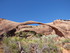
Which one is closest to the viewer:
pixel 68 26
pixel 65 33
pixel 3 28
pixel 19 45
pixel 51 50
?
pixel 19 45

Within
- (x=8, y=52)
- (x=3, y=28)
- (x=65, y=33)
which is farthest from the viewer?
(x=65, y=33)

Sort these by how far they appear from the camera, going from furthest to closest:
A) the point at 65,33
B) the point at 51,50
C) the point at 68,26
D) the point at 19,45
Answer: the point at 68,26
the point at 65,33
the point at 51,50
the point at 19,45

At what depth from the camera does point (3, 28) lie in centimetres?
1767

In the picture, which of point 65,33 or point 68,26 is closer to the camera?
point 65,33

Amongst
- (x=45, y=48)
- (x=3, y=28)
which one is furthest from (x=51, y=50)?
(x=3, y=28)

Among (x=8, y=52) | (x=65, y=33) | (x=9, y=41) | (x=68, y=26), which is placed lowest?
(x=8, y=52)

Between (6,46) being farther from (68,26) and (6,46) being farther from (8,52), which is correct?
(68,26)

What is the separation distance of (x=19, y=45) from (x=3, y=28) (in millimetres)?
7488

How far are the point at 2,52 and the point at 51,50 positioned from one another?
10.3ft

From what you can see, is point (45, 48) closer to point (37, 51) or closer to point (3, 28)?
point (37, 51)

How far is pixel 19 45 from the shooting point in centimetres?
1058

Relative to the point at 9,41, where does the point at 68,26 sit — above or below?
above

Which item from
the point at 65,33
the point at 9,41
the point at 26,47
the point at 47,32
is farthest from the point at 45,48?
the point at 47,32

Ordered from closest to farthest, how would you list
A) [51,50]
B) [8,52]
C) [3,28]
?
[8,52]
[51,50]
[3,28]
